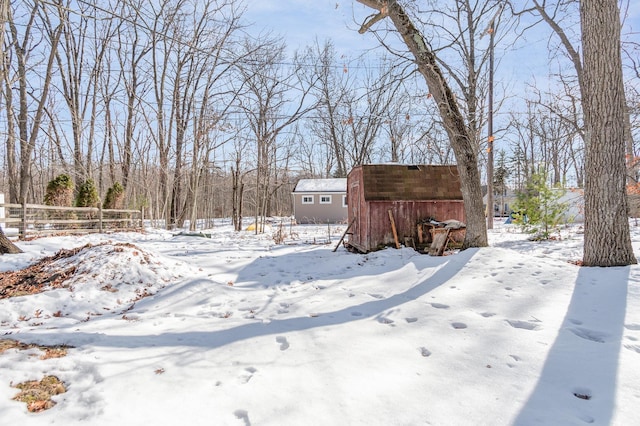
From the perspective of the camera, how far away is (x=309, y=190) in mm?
27016

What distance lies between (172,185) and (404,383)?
18207 millimetres

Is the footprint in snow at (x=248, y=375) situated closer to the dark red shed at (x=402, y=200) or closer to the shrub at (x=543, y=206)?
the dark red shed at (x=402, y=200)

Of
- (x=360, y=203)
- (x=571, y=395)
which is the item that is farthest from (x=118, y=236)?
(x=571, y=395)

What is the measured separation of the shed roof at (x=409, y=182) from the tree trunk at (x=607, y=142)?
408 centimetres

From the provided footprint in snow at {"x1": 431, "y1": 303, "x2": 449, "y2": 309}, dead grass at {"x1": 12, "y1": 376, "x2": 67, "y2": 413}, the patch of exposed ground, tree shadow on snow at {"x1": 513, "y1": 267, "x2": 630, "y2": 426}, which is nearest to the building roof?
the patch of exposed ground

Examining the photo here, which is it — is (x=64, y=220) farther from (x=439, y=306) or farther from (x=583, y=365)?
(x=583, y=365)

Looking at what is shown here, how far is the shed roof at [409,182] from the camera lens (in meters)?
8.87

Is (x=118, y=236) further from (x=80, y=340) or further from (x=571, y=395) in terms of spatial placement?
(x=571, y=395)

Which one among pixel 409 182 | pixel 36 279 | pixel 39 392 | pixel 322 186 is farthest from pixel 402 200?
pixel 322 186

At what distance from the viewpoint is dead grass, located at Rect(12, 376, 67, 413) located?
6.63ft

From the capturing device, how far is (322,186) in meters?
27.4

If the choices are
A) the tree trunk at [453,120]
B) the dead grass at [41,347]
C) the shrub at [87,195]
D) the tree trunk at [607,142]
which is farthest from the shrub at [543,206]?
the shrub at [87,195]

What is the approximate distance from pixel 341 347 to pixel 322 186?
81.0 ft

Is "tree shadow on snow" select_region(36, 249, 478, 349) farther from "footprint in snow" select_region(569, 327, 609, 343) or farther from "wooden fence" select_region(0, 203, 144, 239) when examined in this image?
"wooden fence" select_region(0, 203, 144, 239)
